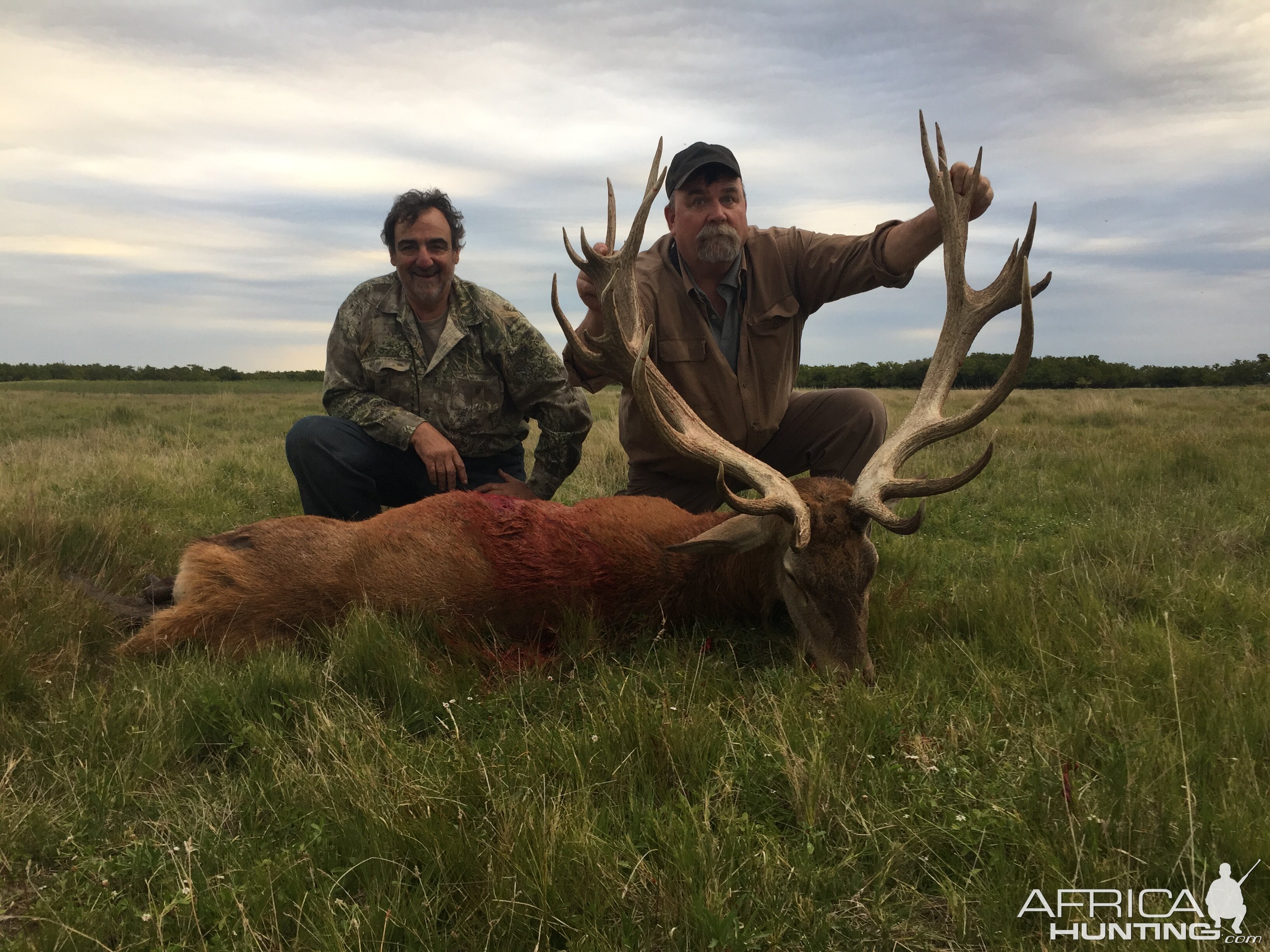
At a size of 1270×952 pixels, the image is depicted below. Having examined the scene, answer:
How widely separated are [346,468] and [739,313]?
2664mm

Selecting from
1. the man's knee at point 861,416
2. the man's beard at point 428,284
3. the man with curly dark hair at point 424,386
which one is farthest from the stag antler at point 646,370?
the man's knee at point 861,416

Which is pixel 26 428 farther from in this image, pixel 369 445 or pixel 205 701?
pixel 205 701

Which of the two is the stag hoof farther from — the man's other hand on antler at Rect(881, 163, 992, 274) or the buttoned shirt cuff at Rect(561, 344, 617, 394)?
the man's other hand on antler at Rect(881, 163, 992, 274)

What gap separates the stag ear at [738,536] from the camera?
342 cm

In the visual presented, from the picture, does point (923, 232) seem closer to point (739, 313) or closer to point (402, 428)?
point (739, 313)

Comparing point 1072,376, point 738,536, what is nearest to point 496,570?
point 738,536

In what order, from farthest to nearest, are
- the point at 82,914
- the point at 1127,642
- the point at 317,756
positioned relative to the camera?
the point at 1127,642 → the point at 317,756 → the point at 82,914

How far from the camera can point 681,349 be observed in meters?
5.28

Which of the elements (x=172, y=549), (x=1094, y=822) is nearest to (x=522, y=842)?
(x=1094, y=822)

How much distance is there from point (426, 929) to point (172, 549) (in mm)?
4504

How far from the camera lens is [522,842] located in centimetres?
203

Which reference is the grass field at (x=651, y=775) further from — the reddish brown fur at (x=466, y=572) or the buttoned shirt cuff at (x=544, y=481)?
the buttoned shirt cuff at (x=544, y=481)

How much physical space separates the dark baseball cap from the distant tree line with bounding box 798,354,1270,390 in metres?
34.4

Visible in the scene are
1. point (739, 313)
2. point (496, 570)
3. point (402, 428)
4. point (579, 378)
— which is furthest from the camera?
point (739, 313)
